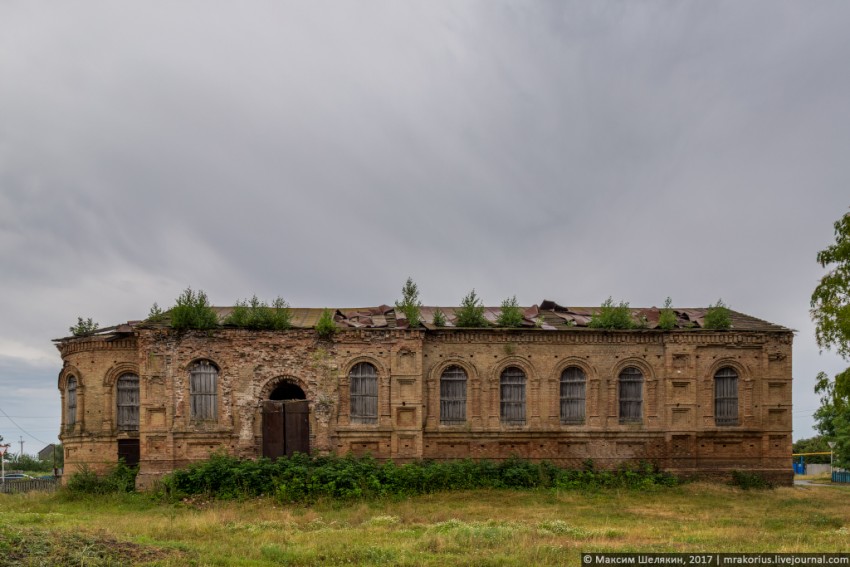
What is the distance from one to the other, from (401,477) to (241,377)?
5506 mm

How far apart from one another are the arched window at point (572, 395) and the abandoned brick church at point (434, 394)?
0.11ft

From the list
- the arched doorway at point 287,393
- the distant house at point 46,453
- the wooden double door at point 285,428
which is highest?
the arched doorway at point 287,393

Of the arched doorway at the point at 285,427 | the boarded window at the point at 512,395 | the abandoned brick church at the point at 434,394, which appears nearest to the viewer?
the arched doorway at the point at 285,427

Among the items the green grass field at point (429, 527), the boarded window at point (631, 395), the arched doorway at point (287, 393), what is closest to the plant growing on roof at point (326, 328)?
the arched doorway at point (287, 393)

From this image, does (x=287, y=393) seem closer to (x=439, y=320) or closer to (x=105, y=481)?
(x=439, y=320)

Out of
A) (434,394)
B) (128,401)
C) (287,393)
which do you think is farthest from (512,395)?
(128,401)

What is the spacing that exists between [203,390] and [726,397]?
15.9 meters

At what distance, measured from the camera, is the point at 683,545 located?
12906mm

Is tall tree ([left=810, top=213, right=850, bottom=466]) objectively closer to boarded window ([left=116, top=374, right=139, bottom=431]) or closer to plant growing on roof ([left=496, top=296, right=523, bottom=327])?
plant growing on roof ([left=496, top=296, right=523, bottom=327])

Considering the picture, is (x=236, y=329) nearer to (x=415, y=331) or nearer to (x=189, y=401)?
(x=189, y=401)

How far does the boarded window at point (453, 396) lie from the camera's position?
2303 cm

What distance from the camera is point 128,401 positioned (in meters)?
23.1

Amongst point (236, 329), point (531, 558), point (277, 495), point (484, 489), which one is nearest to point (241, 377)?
point (236, 329)

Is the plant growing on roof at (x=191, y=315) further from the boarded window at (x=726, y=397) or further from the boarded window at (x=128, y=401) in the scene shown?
the boarded window at (x=726, y=397)
